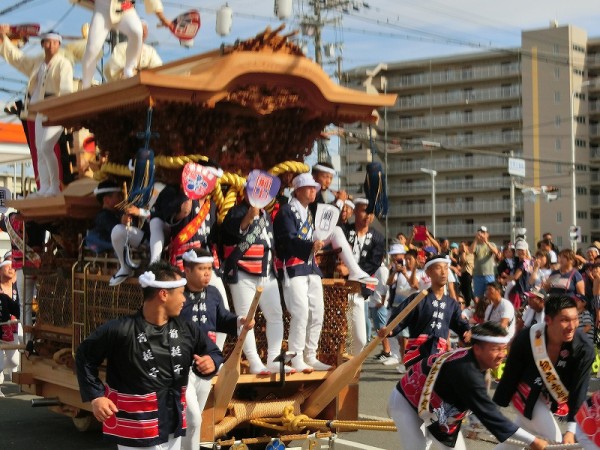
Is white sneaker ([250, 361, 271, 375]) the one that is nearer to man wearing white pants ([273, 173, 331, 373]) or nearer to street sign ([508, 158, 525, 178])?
man wearing white pants ([273, 173, 331, 373])

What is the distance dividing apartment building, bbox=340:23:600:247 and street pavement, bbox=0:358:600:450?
44.4 m

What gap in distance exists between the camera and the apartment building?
5616 cm

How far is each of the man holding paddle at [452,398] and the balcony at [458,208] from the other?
180 ft

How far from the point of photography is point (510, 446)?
589 cm

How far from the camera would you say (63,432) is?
9.25 meters

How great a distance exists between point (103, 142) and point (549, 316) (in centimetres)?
418

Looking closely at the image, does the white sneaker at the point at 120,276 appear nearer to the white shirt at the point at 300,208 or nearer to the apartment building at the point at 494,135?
the white shirt at the point at 300,208

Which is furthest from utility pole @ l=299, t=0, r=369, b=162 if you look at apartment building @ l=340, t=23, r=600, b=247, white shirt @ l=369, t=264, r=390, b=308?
apartment building @ l=340, t=23, r=600, b=247

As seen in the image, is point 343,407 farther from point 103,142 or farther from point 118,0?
point 118,0

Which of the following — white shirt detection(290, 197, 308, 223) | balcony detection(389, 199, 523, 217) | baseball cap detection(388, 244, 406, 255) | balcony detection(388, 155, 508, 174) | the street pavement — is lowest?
the street pavement

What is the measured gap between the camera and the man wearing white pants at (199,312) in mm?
6449

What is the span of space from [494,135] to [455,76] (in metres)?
4.72

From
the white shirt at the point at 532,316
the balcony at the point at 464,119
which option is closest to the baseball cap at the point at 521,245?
the white shirt at the point at 532,316

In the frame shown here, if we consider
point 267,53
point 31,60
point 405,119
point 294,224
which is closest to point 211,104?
point 267,53
